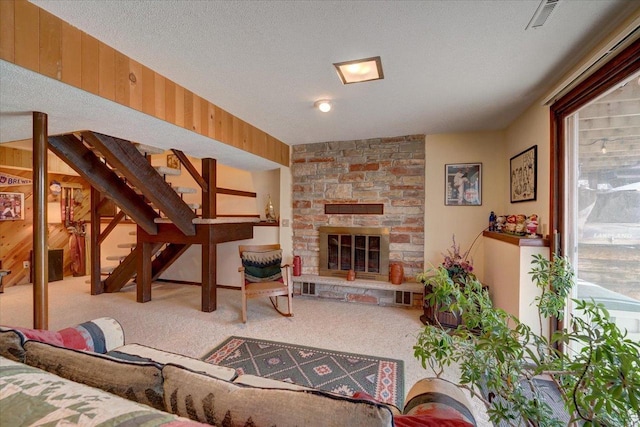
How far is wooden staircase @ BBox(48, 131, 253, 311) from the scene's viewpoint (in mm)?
2867

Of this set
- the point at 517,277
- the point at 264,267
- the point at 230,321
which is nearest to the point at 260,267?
the point at 264,267

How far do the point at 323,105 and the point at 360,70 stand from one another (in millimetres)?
591

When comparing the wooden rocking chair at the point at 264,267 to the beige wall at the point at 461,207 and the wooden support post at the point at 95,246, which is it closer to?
the beige wall at the point at 461,207

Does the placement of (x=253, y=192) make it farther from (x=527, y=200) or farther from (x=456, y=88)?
(x=527, y=200)

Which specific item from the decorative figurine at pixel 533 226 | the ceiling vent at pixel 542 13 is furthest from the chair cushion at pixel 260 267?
the ceiling vent at pixel 542 13

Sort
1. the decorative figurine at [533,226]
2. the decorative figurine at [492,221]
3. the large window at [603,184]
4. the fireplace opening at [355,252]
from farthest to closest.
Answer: the fireplace opening at [355,252]
the decorative figurine at [492,221]
the decorative figurine at [533,226]
the large window at [603,184]

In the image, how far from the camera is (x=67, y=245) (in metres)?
5.51

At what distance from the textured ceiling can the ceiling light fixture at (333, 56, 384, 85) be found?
56 millimetres

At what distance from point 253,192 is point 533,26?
4.00m

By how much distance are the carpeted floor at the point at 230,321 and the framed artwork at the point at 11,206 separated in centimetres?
132

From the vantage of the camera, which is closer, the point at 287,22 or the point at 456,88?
the point at 287,22

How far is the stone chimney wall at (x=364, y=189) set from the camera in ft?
12.2

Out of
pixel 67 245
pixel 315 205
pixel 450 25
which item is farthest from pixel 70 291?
pixel 450 25

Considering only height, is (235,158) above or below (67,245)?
above
